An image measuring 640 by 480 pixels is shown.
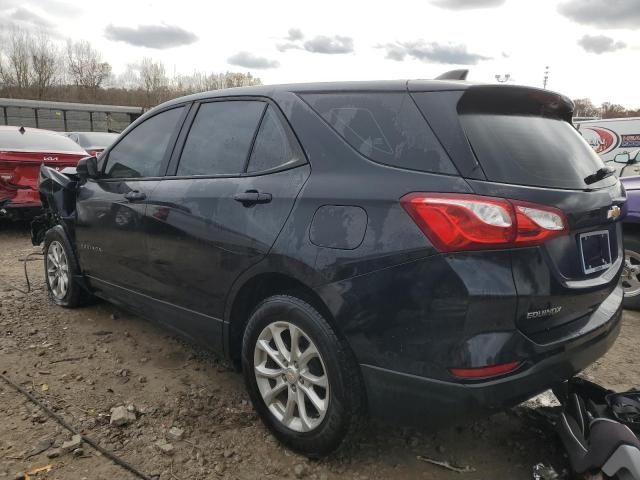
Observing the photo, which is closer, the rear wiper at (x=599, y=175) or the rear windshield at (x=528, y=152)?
the rear windshield at (x=528, y=152)

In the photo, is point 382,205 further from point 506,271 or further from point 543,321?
point 543,321

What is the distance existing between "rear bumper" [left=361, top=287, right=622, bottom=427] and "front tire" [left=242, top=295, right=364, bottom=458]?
115 mm

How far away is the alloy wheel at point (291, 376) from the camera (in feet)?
7.66

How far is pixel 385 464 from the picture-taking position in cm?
247

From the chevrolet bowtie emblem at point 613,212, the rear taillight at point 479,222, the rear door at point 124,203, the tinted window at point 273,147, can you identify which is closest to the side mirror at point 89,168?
the rear door at point 124,203

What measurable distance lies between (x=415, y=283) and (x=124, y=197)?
2.32m

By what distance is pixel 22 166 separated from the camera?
722cm

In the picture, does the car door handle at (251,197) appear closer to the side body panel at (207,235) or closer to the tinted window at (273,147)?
the side body panel at (207,235)

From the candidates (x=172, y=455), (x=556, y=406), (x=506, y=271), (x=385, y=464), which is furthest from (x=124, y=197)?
(x=556, y=406)

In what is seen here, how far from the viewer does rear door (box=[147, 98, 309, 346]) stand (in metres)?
2.49

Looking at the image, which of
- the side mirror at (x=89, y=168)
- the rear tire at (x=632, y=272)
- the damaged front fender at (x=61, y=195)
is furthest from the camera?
the rear tire at (x=632, y=272)

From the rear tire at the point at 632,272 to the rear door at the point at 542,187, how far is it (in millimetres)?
2610

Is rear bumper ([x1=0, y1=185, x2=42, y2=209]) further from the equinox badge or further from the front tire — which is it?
the equinox badge

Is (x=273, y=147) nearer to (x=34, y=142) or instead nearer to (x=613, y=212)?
(x=613, y=212)
